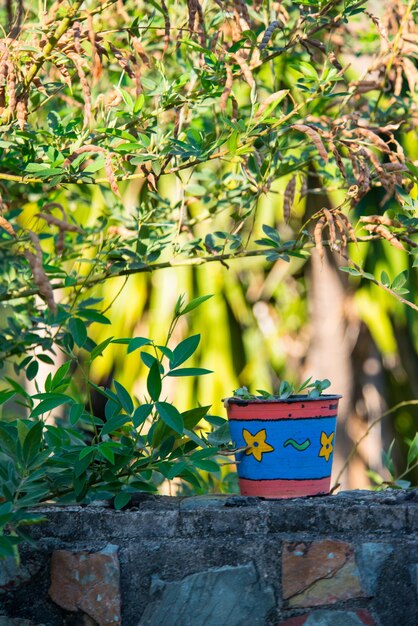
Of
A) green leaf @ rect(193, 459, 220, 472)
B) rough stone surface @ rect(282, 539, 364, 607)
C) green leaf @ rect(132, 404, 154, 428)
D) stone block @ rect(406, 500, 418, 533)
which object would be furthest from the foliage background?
rough stone surface @ rect(282, 539, 364, 607)

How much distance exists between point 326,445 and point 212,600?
41 cm

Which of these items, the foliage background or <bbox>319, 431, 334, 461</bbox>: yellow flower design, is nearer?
the foliage background

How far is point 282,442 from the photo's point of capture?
182cm

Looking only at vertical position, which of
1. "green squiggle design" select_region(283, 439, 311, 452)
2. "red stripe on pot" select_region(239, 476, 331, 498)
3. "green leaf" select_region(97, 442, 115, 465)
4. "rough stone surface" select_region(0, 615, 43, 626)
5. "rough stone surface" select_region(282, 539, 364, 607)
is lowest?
"rough stone surface" select_region(0, 615, 43, 626)

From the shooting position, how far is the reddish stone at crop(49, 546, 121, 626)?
5.49ft

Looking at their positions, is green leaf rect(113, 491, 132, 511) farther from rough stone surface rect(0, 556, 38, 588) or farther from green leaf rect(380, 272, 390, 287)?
green leaf rect(380, 272, 390, 287)

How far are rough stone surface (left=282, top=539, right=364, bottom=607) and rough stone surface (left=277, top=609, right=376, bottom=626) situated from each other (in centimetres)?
2

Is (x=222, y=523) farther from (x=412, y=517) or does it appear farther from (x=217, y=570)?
(x=412, y=517)

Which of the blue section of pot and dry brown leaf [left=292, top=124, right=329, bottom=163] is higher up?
dry brown leaf [left=292, top=124, right=329, bottom=163]

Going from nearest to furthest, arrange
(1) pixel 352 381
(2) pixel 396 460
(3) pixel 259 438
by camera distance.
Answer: (3) pixel 259 438
(1) pixel 352 381
(2) pixel 396 460

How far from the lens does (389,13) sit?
204cm

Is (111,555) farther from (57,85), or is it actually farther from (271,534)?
(57,85)

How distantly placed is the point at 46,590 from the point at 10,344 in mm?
799

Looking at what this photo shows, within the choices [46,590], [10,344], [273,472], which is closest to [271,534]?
[273,472]
